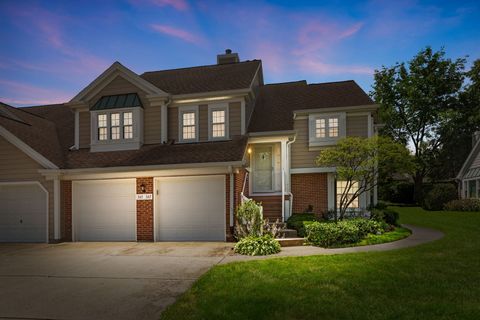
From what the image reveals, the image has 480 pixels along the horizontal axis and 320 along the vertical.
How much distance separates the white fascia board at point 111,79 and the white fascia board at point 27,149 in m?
2.99

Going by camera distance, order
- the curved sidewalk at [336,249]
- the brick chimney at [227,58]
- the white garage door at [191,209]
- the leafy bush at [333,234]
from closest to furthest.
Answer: the curved sidewalk at [336,249], the leafy bush at [333,234], the white garage door at [191,209], the brick chimney at [227,58]

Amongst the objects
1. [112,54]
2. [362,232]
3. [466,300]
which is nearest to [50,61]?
[112,54]

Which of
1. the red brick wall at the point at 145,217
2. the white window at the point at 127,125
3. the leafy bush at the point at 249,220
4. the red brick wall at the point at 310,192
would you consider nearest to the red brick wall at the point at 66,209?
the red brick wall at the point at 145,217

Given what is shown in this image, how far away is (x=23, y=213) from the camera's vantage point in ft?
42.1

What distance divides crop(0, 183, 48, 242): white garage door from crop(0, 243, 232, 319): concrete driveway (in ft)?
4.06

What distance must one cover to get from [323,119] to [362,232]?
6154mm

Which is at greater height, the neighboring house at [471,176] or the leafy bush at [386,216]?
the neighboring house at [471,176]

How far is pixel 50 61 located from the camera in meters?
16.3

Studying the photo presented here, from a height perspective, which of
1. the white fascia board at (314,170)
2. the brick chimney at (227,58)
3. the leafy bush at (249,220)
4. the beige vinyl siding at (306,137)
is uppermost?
the brick chimney at (227,58)

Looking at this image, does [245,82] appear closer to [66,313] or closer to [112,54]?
[112,54]

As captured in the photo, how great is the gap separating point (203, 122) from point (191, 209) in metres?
4.28

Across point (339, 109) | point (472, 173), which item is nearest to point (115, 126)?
point (339, 109)

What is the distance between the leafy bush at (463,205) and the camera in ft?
69.5

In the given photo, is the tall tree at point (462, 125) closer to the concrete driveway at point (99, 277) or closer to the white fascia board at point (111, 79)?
the white fascia board at point (111, 79)
